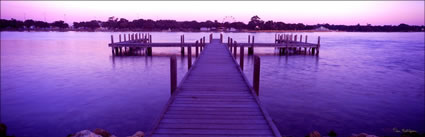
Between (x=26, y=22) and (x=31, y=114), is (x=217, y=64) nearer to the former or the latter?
(x=31, y=114)

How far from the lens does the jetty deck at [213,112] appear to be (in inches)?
196

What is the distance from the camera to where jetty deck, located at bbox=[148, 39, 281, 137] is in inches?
196

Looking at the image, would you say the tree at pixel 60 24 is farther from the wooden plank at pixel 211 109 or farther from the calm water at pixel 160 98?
the wooden plank at pixel 211 109

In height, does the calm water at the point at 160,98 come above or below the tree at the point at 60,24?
below

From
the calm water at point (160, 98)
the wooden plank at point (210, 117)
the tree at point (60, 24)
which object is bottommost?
the calm water at point (160, 98)

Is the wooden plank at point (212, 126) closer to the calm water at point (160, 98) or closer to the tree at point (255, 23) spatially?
the calm water at point (160, 98)

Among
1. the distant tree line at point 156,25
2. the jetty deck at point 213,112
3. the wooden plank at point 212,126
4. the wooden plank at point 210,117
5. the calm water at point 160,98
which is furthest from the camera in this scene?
the distant tree line at point 156,25

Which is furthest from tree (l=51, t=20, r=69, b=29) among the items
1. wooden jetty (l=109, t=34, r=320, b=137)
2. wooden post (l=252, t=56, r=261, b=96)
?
wooden post (l=252, t=56, r=261, b=96)

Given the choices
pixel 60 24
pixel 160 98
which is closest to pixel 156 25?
pixel 60 24

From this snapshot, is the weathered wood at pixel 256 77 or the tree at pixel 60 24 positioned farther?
the tree at pixel 60 24

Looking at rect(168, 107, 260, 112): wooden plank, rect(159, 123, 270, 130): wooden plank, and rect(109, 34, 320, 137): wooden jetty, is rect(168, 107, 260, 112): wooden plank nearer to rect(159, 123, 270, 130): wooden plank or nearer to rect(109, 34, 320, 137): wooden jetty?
rect(109, 34, 320, 137): wooden jetty

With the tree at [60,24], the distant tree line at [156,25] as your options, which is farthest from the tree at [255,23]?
the tree at [60,24]

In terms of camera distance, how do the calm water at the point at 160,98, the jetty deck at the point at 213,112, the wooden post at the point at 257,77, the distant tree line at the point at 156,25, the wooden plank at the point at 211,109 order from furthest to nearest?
the distant tree line at the point at 156,25 < the calm water at the point at 160,98 < the wooden post at the point at 257,77 < the wooden plank at the point at 211,109 < the jetty deck at the point at 213,112

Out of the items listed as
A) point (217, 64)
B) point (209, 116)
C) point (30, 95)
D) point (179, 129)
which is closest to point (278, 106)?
point (217, 64)
